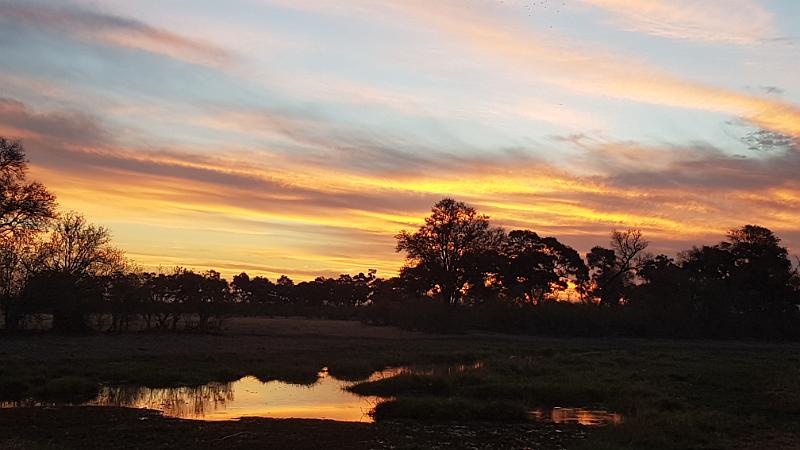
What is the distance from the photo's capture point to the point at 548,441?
53.2 ft

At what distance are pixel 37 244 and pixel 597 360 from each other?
4144cm

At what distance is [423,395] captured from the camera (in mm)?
23750

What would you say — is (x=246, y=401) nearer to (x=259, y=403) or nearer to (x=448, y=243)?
(x=259, y=403)

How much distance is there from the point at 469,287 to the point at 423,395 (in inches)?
2268

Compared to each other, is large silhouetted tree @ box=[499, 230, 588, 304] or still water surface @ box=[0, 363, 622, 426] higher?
large silhouetted tree @ box=[499, 230, 588, 304]

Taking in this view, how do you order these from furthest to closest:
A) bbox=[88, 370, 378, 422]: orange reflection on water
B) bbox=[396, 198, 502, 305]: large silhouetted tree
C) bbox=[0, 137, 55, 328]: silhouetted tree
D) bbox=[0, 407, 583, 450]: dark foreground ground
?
bbox=[396, 198, 502, 305]: large silhouetted tree, bbox=[0, 137, 55, 328]: silhouetted tree, bbox=[88, 370, 378, 422]: orange reflection on water, bbox=[0, 407, 583, 450]: dark foreground ground

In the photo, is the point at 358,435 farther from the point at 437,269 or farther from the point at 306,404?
the point at 437,269

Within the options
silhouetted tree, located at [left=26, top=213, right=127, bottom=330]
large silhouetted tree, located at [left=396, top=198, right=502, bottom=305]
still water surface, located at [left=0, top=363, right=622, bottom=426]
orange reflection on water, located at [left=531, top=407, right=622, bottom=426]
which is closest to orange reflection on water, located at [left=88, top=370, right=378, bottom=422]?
still water surface, located at [left=0, top=363, right=622, bottom=426]

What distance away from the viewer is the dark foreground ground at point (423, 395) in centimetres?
1580

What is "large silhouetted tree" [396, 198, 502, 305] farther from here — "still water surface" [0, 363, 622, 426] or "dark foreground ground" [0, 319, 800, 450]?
"still water surface" [0, 363, 622, 426]

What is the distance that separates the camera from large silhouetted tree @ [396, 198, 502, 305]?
76.4m

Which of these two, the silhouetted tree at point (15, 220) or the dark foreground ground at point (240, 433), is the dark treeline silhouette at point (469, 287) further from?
the dark foreground ground at point (240, 433)

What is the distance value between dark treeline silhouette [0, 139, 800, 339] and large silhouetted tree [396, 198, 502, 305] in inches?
5.1

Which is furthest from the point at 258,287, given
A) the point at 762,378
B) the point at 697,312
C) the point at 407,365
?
the point at 762,378
